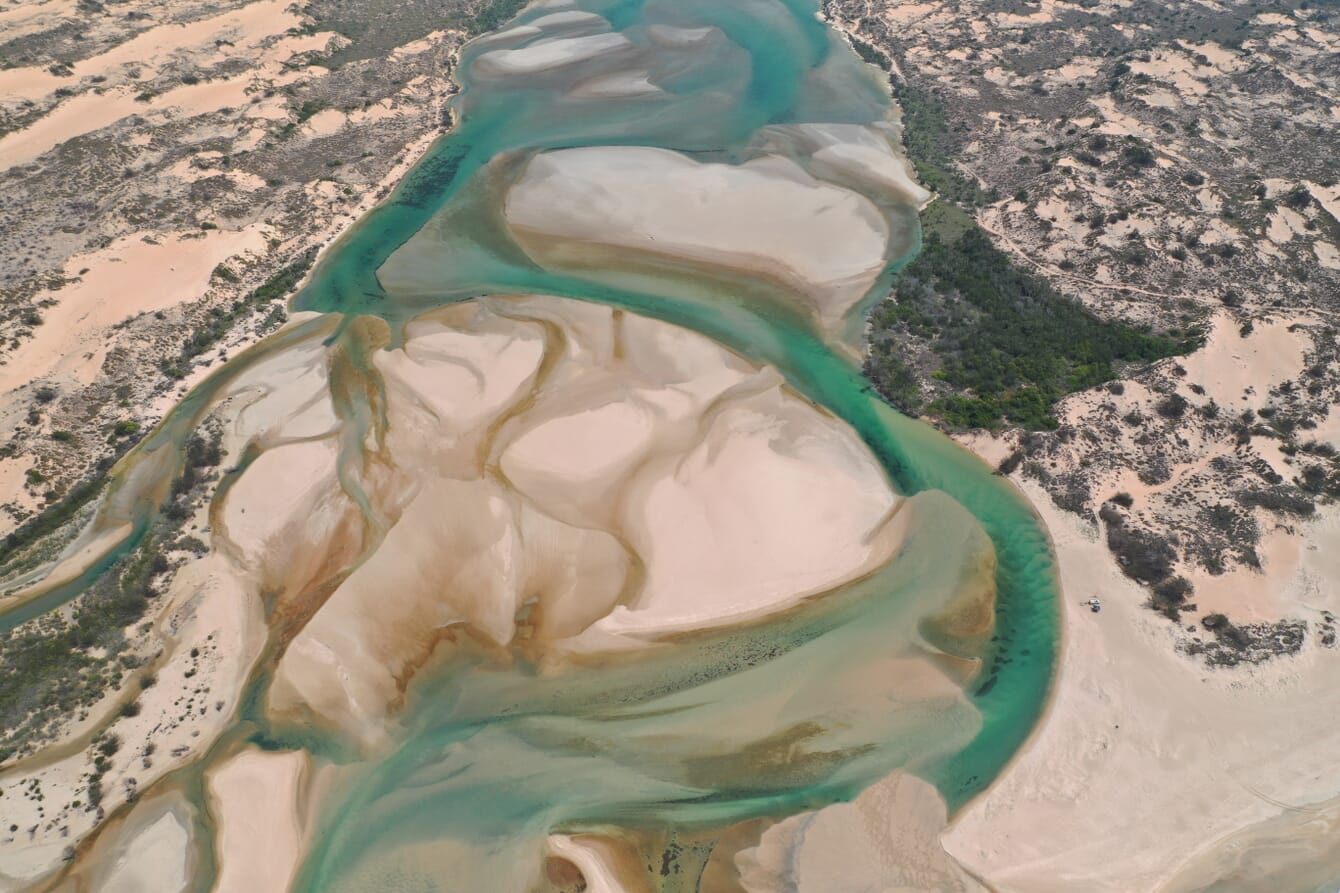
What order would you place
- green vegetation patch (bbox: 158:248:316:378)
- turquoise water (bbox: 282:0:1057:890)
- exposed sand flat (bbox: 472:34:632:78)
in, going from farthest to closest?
exposed sand flat (bbox: 472:34:632:78), green vegetation patch (bbox: 158:248:316:378), turquoise water (bbox: 282:0:1057:890)

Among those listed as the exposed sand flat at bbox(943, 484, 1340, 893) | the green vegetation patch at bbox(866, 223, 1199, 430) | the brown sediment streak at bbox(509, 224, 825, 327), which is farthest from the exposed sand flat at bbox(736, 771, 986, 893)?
the brown sediment streak at bbox(509, 224, 825, 327)

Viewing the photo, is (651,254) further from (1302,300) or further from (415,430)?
(1302,300)

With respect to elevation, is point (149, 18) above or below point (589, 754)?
above

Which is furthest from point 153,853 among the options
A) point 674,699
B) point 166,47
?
point 166,47

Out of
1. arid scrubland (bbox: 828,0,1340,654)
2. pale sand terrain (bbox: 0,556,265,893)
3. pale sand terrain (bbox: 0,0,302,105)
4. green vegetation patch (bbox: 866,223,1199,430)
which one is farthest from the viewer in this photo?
pale sand terrain (bbox: 0,0,302,105)

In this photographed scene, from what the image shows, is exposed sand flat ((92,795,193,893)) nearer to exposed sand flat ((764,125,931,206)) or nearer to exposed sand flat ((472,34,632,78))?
exposed sand flat ((764,125,931,206))

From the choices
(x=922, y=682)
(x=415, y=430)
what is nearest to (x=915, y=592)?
(x=922, y=682)

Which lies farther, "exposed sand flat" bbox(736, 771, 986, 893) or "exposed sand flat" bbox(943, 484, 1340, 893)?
"exposed sand flat" bbox(943, 484, 1340, 893)
